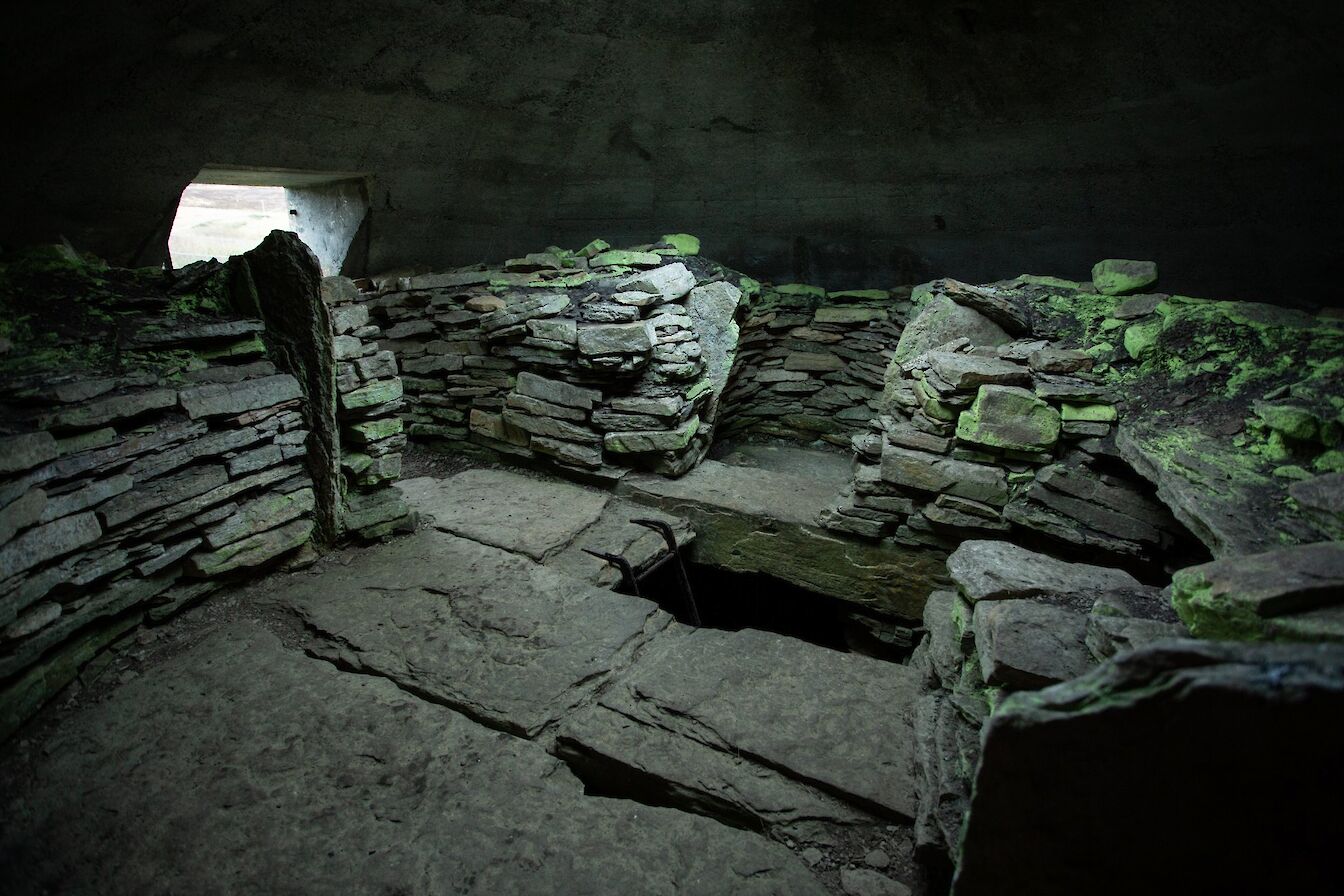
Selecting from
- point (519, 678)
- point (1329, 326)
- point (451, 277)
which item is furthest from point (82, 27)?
point (1329, 326)

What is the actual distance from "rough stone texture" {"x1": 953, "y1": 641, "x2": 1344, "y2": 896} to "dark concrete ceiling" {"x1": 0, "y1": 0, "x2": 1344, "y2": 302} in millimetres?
5422

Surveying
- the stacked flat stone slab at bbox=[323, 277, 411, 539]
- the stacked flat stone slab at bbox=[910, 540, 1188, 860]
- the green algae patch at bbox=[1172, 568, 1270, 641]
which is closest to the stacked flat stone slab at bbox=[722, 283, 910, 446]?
the stacked flat stone slab at bbox=[323, 277, 411, 539]

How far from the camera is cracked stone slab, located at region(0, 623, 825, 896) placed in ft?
6.18

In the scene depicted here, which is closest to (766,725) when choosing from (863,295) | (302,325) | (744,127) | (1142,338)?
(302,325)

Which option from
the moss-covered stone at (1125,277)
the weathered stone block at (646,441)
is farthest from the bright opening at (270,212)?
the moss-covered stone at (1125,277)

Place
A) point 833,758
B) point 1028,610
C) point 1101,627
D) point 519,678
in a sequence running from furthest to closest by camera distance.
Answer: point 519,678 → point 833,758 → point 1028,610 → point 1101,627

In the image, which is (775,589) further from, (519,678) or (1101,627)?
(1101,627)

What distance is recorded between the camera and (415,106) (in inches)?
213

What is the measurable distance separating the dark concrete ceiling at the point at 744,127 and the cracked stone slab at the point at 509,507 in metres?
2.66

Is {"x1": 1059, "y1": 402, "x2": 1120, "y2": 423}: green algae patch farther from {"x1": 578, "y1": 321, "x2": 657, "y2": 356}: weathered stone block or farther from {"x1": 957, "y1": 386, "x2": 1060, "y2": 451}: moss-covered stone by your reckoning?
{"x1": 578, "y1": 321, "x2": 657, "y2": 356}: weathered stone block

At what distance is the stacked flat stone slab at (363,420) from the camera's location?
11.6 ft

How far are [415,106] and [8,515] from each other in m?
4.46

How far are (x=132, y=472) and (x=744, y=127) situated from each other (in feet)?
18.3

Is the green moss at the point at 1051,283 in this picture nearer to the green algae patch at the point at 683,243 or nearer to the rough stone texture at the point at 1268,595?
the green algae patch at the point at 683,243
